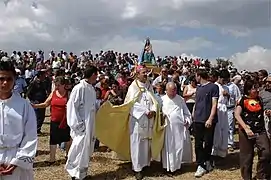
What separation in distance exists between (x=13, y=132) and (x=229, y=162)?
5.76 metres

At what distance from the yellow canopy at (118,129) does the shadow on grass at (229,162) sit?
1277 millimetres

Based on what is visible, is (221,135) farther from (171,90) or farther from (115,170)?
(115,170)

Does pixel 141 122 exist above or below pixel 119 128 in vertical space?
above

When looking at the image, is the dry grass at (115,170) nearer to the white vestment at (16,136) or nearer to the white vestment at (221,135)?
the white vestment at (221,135)

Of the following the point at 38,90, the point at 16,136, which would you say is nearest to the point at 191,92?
the point at 38,90

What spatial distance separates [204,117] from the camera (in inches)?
303

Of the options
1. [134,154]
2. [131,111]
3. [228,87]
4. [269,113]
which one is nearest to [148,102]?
[131,111]

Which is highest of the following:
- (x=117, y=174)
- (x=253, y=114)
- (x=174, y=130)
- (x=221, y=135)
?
(x=253, y=114)

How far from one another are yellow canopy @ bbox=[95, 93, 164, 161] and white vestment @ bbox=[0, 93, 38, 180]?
3981 millimetres

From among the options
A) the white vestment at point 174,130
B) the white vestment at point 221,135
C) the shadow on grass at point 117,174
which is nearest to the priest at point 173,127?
the white vestment at point 174,130

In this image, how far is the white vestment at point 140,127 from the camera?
7.73 meters

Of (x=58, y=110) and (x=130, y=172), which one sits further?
(x=58, y=110)

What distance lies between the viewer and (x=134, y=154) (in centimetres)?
776

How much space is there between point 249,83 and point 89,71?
2.43 metres
